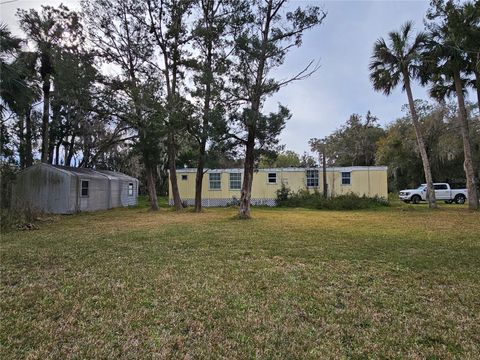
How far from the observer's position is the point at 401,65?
1641cm

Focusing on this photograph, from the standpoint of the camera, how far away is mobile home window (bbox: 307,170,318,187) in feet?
70.2

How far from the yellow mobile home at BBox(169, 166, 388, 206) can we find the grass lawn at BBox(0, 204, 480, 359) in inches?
589

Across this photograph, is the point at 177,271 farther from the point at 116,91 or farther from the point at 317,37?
the point at 116,91

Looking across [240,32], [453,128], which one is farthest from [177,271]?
[453,128]

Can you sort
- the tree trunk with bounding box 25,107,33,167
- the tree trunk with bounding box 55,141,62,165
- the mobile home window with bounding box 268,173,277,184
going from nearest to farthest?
the mobile home window with bounding box 268,173,277,184 → the tree trunk with bounding box 25,107,33,167 → the tree trunk with bounding box 55,141,62,165

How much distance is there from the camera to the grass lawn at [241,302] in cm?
243

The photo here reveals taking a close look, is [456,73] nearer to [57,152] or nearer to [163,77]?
[163,77]

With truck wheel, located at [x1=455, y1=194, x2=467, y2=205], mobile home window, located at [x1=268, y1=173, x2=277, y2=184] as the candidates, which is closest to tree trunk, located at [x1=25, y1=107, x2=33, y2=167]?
mobile home window, located at [x1=268, y1=173, x2=277, y2=184]

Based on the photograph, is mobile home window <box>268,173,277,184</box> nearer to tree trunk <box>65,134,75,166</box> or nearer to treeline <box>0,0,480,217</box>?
treeline <box>0,0,480,217</box>

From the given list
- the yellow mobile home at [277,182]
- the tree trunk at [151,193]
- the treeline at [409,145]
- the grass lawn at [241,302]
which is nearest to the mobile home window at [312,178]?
the yellow mobile home at [277,182]

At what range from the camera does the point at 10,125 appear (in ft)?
72.9

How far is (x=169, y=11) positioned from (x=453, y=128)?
23.3 m

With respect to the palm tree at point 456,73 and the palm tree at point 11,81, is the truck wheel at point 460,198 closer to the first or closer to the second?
the palm tree at point 456,73

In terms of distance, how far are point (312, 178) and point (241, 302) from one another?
741 inches
